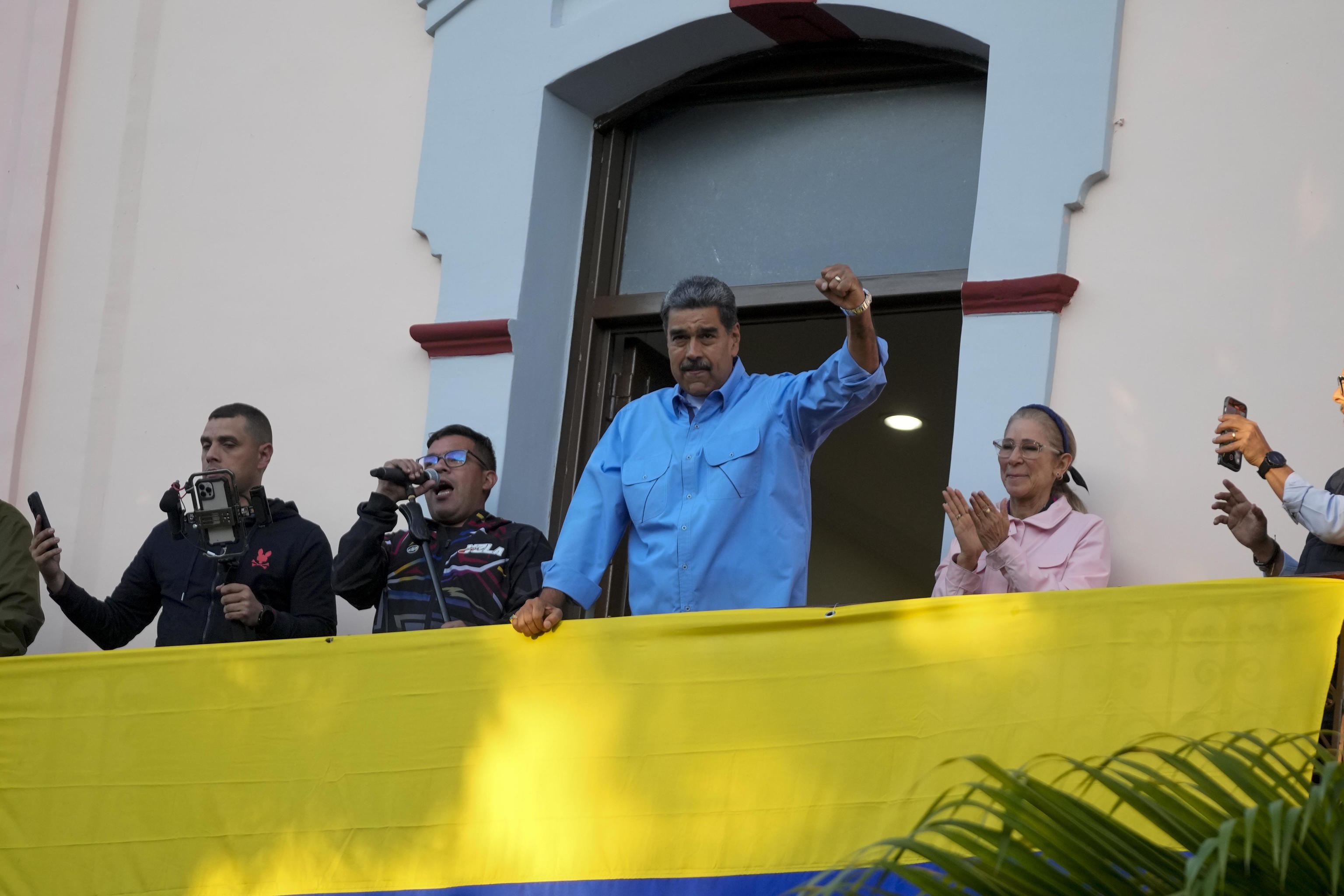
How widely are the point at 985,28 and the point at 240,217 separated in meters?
3.14

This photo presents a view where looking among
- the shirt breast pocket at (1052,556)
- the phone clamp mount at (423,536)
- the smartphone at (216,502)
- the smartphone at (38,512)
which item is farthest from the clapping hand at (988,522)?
the smartphone at (38,512)

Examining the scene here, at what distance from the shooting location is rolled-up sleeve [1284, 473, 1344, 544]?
3.93 meters

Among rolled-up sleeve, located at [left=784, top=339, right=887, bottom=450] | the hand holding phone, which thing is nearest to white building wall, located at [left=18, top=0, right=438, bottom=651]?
the hand holding phone

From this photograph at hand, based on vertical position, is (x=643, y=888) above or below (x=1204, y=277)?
below

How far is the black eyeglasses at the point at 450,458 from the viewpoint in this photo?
17.7 ft

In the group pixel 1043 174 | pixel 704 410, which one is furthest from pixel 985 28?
pixel 704 410

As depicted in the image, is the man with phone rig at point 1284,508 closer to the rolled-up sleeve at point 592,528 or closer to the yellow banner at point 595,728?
the yellow banner at point 595,728

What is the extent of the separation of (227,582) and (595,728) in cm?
178

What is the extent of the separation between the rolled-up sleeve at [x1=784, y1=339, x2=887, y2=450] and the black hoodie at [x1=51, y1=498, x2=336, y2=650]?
5.54 feet

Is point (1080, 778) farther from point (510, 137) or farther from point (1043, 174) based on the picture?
point (510, 137)

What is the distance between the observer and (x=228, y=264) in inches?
268

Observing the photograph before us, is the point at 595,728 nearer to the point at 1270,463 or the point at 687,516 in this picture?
the point at 687,516

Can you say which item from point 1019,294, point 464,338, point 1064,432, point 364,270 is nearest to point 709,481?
point 1064,432

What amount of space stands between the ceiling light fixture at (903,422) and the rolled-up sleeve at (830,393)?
4.79 meters
